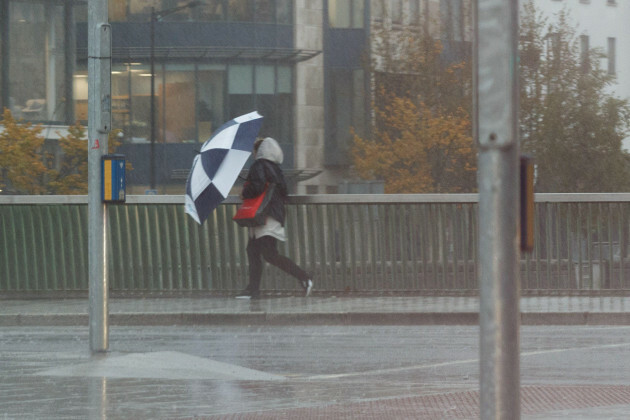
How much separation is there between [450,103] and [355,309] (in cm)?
3988

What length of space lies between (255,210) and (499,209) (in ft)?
33.6

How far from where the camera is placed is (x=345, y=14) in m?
57.4

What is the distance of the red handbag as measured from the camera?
14000 mm

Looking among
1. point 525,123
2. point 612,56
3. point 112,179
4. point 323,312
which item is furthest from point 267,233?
point 612,56

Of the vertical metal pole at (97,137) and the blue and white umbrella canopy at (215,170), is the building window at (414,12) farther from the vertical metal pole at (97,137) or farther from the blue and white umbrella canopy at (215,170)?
the vertical metal pole at (97,137)

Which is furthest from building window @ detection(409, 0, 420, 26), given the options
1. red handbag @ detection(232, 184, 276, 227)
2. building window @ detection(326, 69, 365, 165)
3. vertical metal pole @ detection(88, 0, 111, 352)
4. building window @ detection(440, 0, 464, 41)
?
vertical metal pole @ detection(88, 0, 111, 352)

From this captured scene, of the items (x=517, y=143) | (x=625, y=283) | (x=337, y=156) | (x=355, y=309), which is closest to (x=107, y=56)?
(x=355, y=309)

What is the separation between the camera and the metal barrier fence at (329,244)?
1445 cm

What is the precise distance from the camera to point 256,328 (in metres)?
12.5

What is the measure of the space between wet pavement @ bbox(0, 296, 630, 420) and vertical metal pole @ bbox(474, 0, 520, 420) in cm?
320

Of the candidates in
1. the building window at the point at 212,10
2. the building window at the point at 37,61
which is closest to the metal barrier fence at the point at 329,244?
the building window at the point at 37,61

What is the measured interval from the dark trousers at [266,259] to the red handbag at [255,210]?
9.7 inches

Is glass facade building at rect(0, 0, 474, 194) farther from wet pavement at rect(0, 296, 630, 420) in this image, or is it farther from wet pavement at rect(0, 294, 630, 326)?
wet pavement at rect(0, 296, 630, 420)

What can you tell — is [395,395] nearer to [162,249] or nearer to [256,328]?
[256,328]
